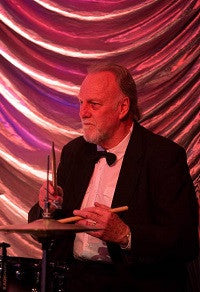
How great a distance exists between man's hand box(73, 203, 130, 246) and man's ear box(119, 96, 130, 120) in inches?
25.6

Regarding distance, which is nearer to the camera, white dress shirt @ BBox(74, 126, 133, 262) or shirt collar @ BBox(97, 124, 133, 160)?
white dress shirt @ BBox(74, 126, 133, 262)

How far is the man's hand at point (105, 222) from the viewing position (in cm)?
262

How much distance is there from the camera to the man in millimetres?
2865

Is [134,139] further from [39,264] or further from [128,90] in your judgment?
[39,264]

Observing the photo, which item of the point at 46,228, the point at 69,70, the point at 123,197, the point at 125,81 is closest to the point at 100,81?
the point at 125,81

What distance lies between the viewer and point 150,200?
9.93 feet

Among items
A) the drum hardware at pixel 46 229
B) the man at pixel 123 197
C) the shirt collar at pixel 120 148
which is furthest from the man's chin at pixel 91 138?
the drum hardware at pixel 46 229

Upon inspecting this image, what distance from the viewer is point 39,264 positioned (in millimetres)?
3119

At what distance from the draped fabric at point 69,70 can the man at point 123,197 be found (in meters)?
0.41

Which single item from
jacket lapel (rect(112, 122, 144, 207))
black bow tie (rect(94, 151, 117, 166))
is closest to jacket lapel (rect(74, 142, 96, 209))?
black bow tie (rect(94, 151, 117, 166))

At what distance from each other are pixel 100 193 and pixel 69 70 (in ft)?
3.18

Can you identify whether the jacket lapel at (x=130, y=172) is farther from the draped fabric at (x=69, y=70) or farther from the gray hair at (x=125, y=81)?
the draped fabric at (x=69, y=70)

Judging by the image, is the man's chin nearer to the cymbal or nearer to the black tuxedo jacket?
the black tuxedo jacket

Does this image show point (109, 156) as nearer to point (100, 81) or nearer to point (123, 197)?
point (123, 197)
